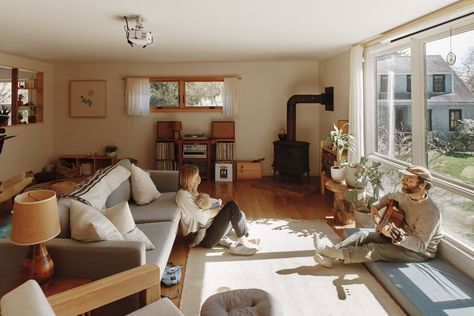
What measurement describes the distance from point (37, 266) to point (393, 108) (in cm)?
407

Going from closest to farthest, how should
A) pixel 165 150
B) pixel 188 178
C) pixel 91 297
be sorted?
pixel 91 297, pixel 188 178, pixel 165 150

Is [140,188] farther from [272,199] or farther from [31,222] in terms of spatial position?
[272,199]

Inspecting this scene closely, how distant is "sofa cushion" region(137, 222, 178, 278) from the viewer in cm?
239

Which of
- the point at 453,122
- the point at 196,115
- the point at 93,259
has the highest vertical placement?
the point at 196,115

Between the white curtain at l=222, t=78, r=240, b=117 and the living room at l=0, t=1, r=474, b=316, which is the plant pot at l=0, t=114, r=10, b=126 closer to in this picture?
the living room at l=0, t=1, r=474, b=316

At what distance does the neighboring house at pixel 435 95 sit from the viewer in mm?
3059

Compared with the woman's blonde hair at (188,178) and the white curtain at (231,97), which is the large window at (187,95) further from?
the woman's blonde hair at (188,178)

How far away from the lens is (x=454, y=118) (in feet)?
10.3

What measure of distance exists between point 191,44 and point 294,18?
75.7 inches

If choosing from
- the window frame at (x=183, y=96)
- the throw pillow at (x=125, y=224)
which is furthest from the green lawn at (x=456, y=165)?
the window frame at (x=183, y=96)

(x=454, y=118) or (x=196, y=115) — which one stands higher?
(x=196, y=115)

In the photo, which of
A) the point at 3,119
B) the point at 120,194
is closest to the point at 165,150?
the point at 3,119

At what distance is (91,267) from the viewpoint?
2.02m

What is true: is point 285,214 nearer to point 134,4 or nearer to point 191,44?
point 191,44
